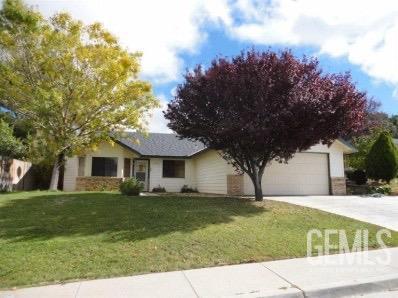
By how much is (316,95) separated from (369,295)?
772 centimetres

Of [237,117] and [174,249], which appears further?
[237,117]

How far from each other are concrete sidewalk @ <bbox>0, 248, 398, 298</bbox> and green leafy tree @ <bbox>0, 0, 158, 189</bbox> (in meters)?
13.0

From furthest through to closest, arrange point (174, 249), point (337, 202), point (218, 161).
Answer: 1. point (218, 161)
2. point (337, 202)
3. point (174, 249)

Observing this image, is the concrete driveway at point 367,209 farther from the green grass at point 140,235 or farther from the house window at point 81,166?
the house window at point 81,166

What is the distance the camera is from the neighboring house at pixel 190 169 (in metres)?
20.0

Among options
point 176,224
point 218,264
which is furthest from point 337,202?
point 218,264

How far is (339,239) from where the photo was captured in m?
9.72

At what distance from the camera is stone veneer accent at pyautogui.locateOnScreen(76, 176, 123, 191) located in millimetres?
24062

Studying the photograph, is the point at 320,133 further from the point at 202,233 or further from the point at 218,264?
the point at 218,264

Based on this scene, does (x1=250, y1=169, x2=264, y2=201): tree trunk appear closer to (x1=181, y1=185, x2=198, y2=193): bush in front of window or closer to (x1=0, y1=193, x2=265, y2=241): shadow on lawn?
(x1=0, y1=193, x2=265, y2=241): shadow on lawn

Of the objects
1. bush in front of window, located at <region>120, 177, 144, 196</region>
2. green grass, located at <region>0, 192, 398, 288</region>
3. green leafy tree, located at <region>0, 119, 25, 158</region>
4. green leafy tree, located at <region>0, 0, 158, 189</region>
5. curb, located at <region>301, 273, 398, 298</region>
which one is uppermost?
green leafy tree, located at <region>0, 0, 158, 189</region>

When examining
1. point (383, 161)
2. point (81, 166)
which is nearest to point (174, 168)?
point (81, 166)

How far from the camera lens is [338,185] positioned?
20641 mm

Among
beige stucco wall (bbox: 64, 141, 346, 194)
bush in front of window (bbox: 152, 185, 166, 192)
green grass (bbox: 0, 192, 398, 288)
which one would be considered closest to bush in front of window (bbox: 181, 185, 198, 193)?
beige stucco wall (bbox: 64, 141, 346, 194)
